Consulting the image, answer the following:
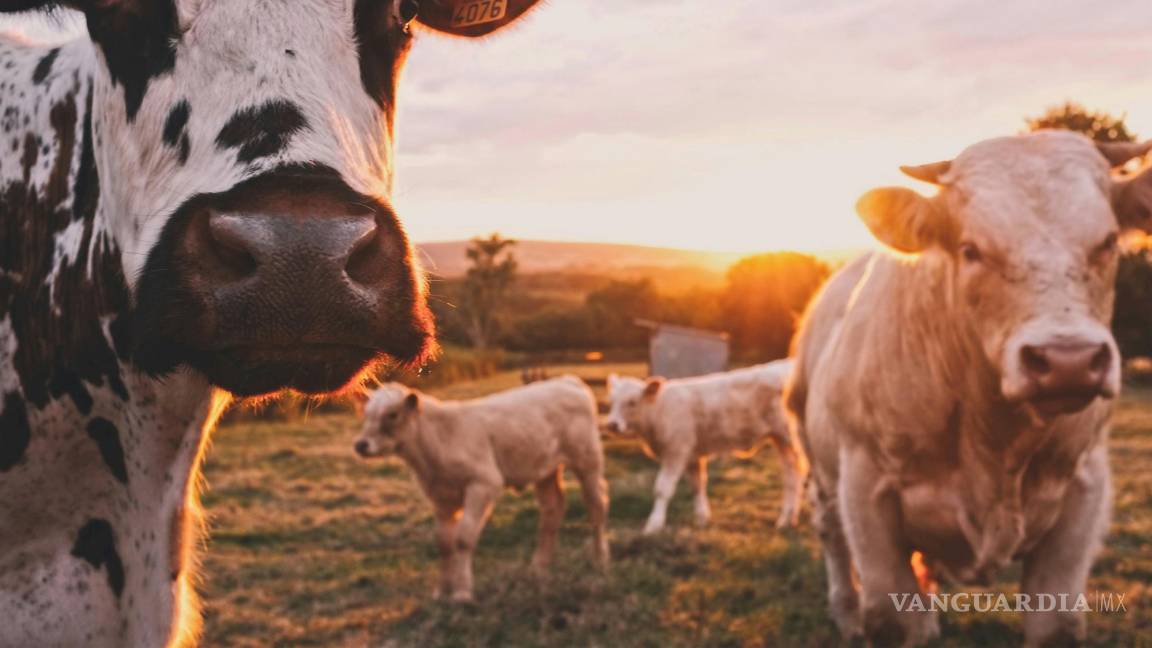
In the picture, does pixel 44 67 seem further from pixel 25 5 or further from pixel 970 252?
pixel 970 252

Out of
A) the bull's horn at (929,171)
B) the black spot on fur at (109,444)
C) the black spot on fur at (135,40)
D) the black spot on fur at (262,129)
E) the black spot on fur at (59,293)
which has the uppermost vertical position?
the black spot on fur at (135,40)

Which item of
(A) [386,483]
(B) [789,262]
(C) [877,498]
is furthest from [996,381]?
(B) [789,262]

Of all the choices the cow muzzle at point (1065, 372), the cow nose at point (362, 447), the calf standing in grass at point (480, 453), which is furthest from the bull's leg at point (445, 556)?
the cow muzzle at point (1065, 372)

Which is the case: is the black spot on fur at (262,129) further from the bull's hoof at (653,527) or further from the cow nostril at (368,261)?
the bull's hoof at (653,527)

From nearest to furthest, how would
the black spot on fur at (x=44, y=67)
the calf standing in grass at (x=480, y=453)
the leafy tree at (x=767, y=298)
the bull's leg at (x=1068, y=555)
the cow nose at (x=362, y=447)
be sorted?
the black spot on fur at (x=44, y=67) < the bull's leg at (x=1068, y=555) < the calf standing in grass at (x=480, y=453) < the cow nose at (x=362, y=447) < the leafy tree at (x=767, y=298)

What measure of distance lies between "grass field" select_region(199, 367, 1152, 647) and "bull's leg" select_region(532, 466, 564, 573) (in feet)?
0.58

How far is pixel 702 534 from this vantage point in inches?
360

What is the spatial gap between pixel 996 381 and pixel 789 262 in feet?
148

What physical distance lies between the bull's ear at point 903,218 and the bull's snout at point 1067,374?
75 centimetres

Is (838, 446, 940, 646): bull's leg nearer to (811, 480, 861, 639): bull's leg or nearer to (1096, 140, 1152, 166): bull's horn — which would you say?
(1096, 140, 1152, 166): bull's horn

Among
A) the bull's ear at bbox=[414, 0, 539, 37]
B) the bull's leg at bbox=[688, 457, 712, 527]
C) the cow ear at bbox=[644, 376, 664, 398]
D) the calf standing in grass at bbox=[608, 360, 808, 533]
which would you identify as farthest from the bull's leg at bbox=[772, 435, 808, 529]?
the bull's ear at bbox=[414, 0, 539, 37]

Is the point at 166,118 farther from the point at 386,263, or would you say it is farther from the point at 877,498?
the point at 877,498

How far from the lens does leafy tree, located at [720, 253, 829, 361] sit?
156 feet

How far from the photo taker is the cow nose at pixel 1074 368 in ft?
10.2
